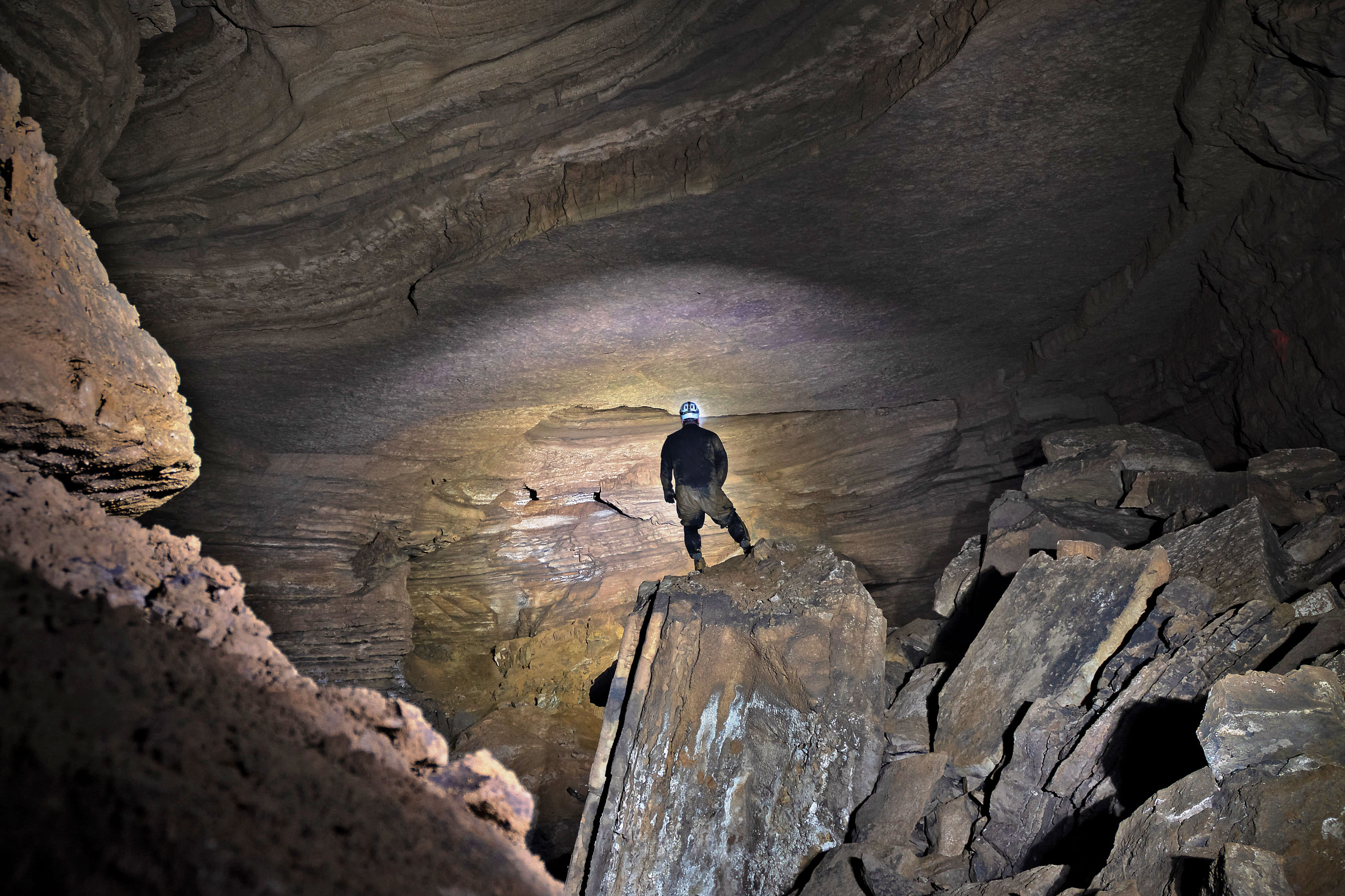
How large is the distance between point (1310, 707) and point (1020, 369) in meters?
4.44

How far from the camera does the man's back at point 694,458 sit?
6.27 meters

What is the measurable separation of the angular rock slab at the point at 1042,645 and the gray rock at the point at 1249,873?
155cm

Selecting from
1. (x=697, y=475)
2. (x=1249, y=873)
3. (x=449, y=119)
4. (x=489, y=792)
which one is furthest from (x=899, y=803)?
(x=449, y=119)

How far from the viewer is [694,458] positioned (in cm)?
627

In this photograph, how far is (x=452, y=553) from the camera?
825cm

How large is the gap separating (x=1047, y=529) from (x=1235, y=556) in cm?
111

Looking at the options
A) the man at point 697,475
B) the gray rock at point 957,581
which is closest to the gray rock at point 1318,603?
the gray rock at point 957,581

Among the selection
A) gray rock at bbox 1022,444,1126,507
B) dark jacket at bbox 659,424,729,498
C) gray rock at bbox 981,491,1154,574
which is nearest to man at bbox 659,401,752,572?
dark jacket at bbox 659,424,729,498

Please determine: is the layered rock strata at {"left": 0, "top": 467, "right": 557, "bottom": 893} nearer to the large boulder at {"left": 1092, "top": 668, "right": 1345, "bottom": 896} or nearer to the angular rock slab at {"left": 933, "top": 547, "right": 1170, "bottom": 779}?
the large boulder at {"left": 1092, "top": 668, "right": 1345, "bottom": 896}

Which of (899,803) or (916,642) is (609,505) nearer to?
(916,642)

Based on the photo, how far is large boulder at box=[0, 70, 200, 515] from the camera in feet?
5.73

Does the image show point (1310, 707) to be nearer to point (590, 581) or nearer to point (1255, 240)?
point (1255, 240)

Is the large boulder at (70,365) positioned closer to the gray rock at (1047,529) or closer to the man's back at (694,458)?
the man's back at (694,458)

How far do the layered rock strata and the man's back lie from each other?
4.77 meters
